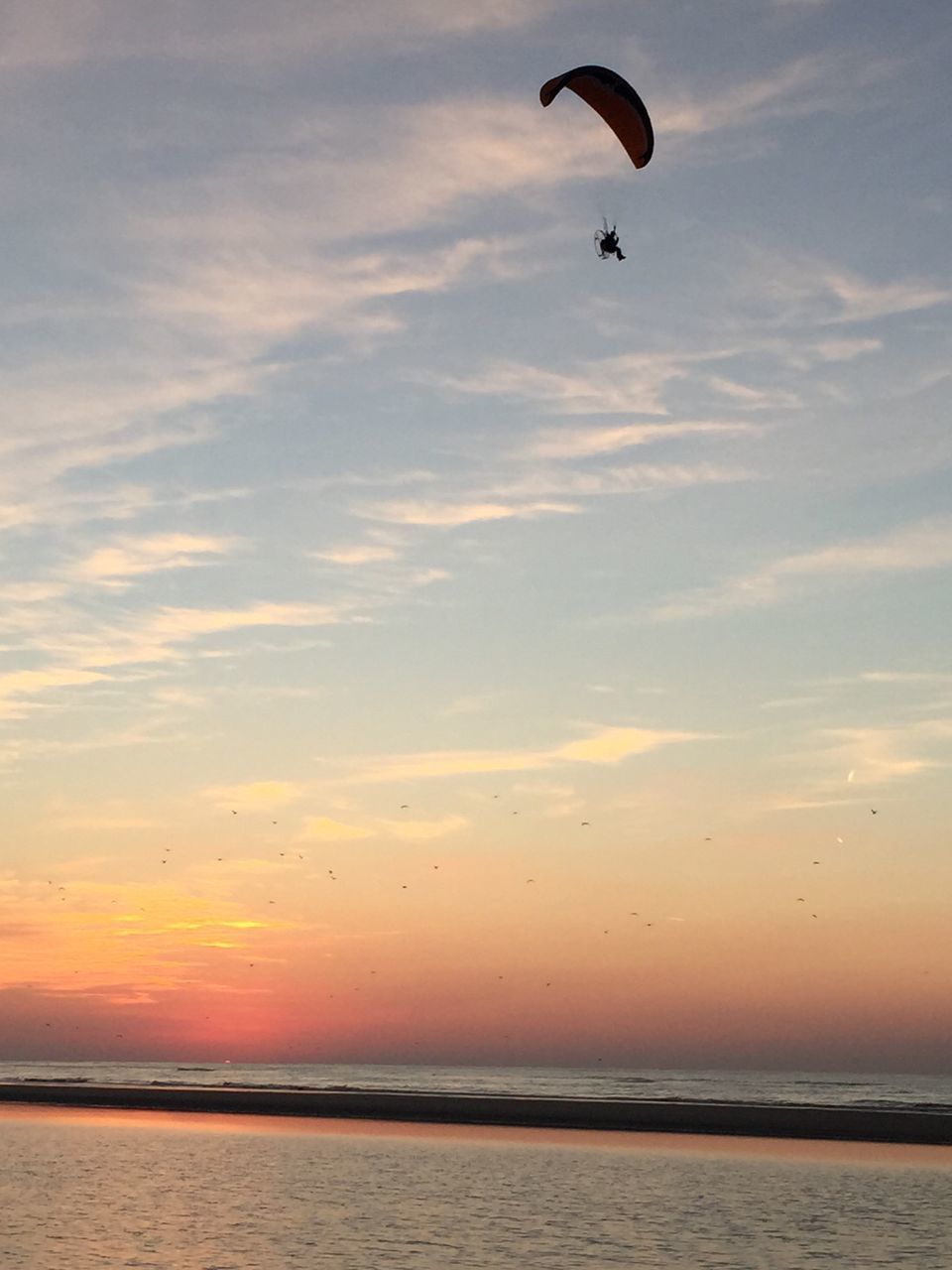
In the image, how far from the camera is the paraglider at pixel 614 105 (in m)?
29.5

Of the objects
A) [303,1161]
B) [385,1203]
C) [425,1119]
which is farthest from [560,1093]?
[385,1203]

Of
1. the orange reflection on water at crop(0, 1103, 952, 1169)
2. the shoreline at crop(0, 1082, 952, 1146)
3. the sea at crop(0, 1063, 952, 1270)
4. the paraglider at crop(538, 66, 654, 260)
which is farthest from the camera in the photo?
the shoreline at crop(0, 1082, 952, 1146)

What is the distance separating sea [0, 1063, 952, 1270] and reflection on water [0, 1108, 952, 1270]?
0.08m

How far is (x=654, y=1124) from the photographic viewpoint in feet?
171

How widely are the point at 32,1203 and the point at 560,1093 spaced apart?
6419 cm

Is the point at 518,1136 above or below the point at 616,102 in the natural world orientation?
below

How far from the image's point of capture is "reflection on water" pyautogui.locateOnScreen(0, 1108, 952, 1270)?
23.0 m

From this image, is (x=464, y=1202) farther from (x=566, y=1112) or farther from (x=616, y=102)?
(x=566, y=1112)

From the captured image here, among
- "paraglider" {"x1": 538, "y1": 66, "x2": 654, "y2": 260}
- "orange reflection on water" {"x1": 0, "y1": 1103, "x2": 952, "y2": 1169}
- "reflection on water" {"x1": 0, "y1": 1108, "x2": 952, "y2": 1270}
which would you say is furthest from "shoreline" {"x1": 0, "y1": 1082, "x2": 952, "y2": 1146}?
"paraglider" {"x1": 538, "y1": 66, "x2": 654, "y2": 260}

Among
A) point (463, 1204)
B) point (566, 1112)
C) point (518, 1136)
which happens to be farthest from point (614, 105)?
point (566, 1112)

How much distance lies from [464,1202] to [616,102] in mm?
25067

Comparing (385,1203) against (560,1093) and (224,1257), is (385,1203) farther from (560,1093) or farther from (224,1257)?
(560,1093)

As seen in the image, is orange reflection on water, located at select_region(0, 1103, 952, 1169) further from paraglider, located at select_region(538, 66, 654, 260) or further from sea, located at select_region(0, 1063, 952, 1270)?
paraglider, located at select_region(538, 66, 654, 260)

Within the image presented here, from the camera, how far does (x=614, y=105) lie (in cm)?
3055
